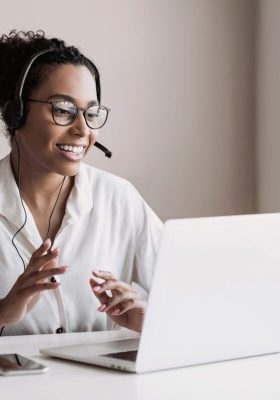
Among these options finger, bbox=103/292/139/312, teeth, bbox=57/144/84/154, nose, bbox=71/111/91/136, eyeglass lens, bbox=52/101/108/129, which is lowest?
finger, bbox=103/292/139/312

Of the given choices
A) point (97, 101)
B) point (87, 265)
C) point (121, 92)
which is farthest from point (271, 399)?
point (121, 92)

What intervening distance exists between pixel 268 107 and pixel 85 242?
1296mm

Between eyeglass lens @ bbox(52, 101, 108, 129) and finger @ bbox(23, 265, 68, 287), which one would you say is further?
eyeglass lens @ bbox(52, 101, 108, 129)

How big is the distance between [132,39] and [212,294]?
195 cm

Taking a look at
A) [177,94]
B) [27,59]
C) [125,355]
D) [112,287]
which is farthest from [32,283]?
[177,94]

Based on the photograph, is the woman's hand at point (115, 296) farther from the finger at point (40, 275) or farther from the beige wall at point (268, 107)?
the beige wall at point (268, 107)

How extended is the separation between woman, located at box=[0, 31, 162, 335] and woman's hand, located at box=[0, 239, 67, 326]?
0.22 meters

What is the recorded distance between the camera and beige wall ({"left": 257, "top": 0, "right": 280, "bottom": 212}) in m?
3.05

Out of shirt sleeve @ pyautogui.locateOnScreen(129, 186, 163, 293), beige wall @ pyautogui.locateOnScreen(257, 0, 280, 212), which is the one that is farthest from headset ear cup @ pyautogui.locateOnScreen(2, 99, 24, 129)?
beige wall @ pyautogui.locateOnScreen(257, 0, 280, 212)

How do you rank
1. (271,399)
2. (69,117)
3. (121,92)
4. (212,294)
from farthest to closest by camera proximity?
(121,92), (69,117), (212,294), (271,399)

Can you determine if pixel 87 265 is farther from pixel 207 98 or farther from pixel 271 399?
pixel 207 98

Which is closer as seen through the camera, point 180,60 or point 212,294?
point 212,294

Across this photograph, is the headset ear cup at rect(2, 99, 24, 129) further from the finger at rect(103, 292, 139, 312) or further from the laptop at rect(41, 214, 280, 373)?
Result: the laptop at rect(41, 214, 280, 373)

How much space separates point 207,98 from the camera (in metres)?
3.17
